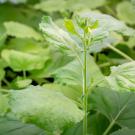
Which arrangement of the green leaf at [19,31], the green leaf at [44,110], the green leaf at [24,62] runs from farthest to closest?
the green leaf at [19,31] < the green leaf at [24,62] < the green leaf at [44,110]

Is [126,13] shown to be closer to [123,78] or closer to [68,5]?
[68,5]

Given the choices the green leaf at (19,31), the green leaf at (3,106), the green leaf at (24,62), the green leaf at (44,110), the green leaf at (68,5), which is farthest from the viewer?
the green leaf at (68,5)

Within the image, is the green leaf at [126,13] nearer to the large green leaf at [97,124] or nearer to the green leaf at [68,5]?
the green leaf at [68,5]

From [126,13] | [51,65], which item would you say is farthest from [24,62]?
[126,13]

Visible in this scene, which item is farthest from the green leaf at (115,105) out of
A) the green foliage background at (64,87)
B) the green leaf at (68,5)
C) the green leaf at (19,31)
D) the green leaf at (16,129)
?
the green leaf at (68,5)

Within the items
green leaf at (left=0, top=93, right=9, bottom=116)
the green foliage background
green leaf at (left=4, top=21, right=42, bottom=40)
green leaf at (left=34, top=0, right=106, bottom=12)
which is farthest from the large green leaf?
green leaf at (left=34, top=0, right=106, bottom=12)

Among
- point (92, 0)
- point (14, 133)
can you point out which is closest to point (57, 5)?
point (92, 0)

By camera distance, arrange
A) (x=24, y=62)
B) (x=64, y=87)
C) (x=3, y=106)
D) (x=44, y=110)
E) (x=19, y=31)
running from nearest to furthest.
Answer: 1. (x=44, y=110)
2. (x=3, y=106)
3. (x=64, y=87)
4. (x=24, y=62)
5. (x=19, y=31)
